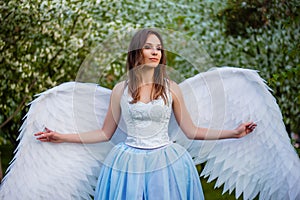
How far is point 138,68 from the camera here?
102 inches

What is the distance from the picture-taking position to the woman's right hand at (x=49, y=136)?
9.02 ft

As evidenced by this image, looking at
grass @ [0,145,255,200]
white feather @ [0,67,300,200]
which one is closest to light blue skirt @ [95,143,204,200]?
white feather @ [0,67,300,200]

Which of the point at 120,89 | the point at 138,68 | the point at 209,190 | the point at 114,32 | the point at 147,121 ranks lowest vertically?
the point at 209,190

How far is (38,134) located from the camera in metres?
2.74

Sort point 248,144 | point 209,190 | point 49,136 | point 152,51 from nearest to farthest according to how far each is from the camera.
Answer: point 152,51, point 49,136, point 248,144, point 209,190

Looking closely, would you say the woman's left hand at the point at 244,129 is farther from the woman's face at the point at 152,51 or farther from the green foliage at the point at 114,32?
the green foliage at the point at 114,32

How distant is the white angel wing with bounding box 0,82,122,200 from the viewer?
279cm

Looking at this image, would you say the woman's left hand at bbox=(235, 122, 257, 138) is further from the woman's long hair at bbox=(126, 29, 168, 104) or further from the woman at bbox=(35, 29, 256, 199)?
the woman's long hair at bbox=(126, 29, 168, 104)

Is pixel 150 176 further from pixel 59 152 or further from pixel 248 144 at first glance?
pixel 248 144

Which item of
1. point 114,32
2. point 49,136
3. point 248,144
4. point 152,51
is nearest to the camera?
point 152,51

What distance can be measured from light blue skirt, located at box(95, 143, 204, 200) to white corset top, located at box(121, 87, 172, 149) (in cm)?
4

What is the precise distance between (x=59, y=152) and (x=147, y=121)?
59cm

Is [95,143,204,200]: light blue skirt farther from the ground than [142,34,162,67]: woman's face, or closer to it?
closer to it

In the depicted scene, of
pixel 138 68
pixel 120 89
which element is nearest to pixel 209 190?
pixel 120 89
